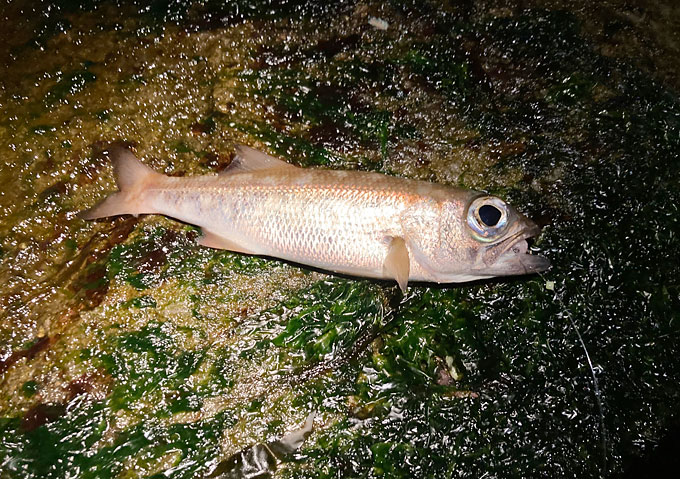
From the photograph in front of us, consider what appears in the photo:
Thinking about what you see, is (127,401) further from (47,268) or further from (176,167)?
(176,167)

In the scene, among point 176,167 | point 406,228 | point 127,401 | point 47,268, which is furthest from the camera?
point 176,167

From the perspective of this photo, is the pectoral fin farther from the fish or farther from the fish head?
the fish head

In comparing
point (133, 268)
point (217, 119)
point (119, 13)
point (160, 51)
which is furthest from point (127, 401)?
point (119, 13)

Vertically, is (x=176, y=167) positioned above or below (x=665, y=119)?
above

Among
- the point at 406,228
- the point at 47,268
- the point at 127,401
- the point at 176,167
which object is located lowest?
the point at 127,401

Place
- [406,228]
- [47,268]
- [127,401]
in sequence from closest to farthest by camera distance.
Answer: [406,228] < [127,401] < [47,268]

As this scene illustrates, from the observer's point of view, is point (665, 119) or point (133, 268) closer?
point (133, 268)

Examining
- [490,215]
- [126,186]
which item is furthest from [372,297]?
[126,186]

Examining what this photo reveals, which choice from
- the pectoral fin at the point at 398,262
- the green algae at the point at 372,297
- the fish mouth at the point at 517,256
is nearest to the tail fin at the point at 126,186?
the green algae at the point at 372,297
